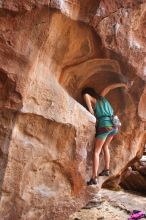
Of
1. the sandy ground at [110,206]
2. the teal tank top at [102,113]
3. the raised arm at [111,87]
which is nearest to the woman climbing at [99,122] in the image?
→ the teal tank top at [102,113]

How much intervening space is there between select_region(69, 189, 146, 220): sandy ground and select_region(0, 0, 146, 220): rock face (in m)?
1.70

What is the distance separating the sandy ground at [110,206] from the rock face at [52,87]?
1704 mm

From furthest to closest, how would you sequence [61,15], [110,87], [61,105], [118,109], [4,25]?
[118,109], [110,87], [61,105], [61,15], [4,25]

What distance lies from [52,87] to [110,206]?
419 cm

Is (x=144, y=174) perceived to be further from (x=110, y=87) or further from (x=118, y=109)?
(x=110, y=87)

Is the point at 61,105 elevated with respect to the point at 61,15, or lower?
lower

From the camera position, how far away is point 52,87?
17.8ft

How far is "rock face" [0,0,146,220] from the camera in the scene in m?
4.89

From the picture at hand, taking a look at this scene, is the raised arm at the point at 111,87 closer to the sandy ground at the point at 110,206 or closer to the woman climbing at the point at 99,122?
the woman climbing at the point at 99,122

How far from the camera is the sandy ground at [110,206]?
7492mm

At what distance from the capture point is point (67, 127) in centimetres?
558

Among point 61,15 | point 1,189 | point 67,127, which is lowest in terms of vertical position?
point 1,189

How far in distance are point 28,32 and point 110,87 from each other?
222 cm

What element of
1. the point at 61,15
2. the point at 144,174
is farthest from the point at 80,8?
the point at 144,174
